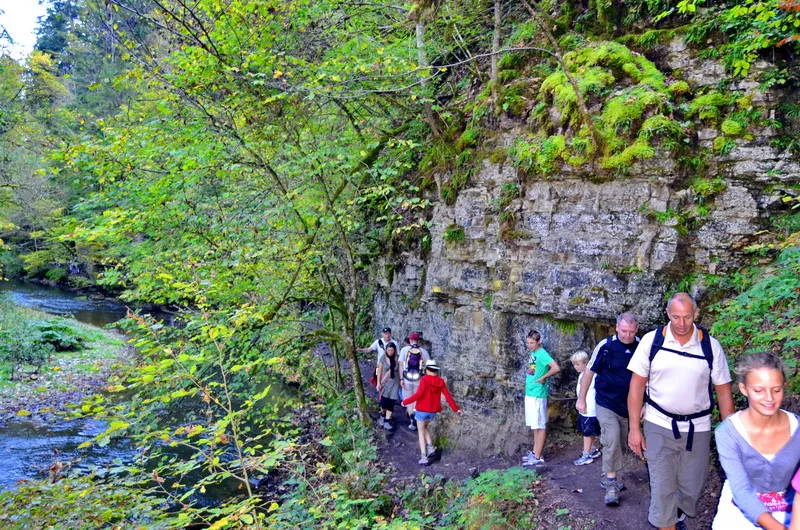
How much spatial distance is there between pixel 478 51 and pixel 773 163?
613cm

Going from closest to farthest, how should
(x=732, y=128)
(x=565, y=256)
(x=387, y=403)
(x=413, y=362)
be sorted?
1. (x=732, y=128)
2. (x=565, y=256)
3. (x=413, y=362)
4. (x=387, y=403)

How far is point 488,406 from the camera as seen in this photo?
7.78m

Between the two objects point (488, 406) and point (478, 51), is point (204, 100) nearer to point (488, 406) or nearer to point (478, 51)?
point (478, 51)

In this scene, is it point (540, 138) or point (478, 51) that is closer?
point (540, 138)

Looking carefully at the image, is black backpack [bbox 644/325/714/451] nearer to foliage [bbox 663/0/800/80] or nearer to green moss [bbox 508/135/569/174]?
green moss [bbox 508/135/569/174]

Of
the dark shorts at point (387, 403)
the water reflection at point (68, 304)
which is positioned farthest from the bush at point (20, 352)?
the dark shorts at point (387, 403)

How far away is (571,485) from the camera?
5871mm

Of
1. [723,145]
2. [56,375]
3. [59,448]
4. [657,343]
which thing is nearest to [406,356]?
[657,343]

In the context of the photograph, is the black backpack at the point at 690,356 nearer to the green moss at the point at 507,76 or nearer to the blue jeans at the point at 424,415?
the blue jeans at the point at 424,415

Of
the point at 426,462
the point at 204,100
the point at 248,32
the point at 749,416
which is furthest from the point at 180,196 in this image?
the point at 749,416

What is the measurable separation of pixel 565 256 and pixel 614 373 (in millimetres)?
2353

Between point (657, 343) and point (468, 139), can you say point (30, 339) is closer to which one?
point (468, 139)

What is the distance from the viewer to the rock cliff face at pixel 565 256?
611cm

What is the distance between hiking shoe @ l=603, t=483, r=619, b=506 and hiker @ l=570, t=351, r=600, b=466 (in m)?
0.85
